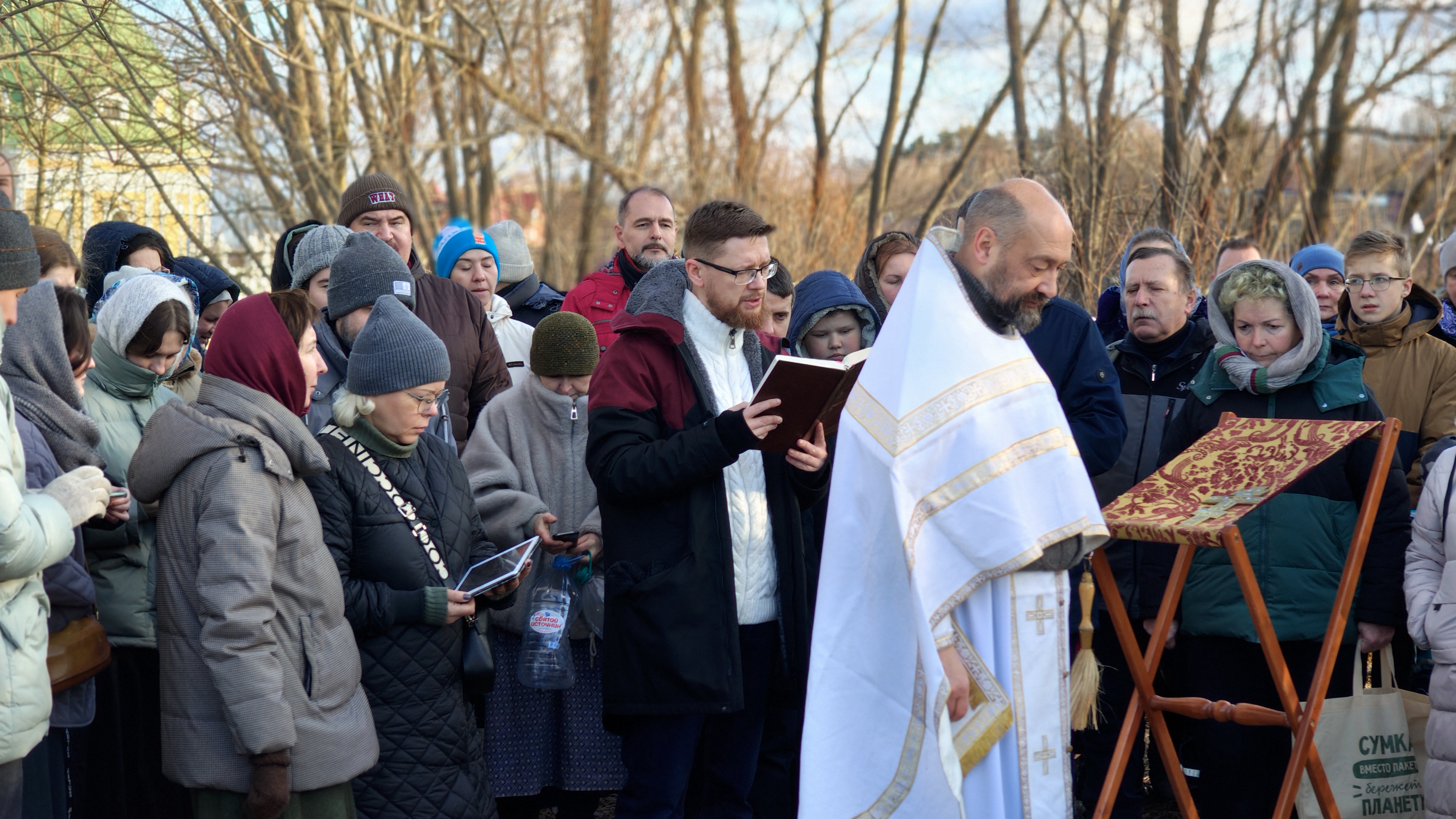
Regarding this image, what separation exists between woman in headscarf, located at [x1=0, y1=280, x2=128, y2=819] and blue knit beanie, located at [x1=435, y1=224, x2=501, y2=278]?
2401mm

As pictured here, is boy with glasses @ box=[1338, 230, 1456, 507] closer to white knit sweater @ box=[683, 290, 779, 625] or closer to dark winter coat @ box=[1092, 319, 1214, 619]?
dark winter coat @ box=[1092, 319, 1214, 619]

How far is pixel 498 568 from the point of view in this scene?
3797mm

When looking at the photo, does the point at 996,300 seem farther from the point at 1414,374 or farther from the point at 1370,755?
the point at 1414,374

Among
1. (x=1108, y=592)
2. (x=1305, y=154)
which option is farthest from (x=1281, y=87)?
(x=1108, y=592)

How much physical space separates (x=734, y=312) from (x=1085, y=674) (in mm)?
1449

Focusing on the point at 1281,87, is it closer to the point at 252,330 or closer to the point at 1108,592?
the point at 1108,592

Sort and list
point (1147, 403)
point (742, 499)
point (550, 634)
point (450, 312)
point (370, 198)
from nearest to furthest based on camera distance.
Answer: point (742, 499), point (550, 634), point (1147, 403), point (450, 312), point (370, 198)

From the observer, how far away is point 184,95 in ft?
25.8

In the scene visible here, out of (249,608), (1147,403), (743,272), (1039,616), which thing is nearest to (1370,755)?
(1039,616)

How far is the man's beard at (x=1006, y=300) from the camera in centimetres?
333

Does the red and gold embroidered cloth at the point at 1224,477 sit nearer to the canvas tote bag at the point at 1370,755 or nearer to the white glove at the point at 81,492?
the canvas tote bag at the point at 1370,755

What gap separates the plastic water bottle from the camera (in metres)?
4.36

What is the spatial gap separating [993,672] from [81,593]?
7.95 feet

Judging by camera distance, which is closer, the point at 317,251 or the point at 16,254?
the point at 16,254
